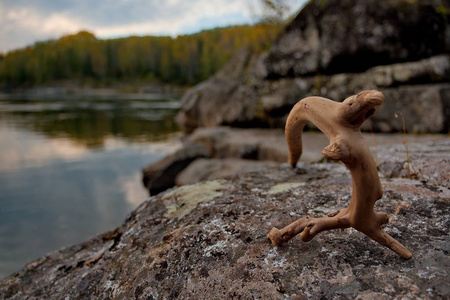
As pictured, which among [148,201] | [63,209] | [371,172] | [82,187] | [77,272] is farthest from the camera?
[82,187]

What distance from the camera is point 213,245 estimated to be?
219 cm

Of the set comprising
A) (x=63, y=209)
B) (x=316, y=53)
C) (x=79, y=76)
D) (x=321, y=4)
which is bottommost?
(x=63, y=209)

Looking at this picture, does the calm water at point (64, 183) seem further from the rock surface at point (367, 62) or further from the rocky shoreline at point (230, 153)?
the rock surface at point (367, 62)

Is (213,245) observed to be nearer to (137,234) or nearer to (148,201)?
(137,234)

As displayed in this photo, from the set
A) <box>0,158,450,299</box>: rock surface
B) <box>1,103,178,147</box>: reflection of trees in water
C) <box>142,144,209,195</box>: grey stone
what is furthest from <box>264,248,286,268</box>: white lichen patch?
<box>1,103,178,147</box>: reflection of trees in water

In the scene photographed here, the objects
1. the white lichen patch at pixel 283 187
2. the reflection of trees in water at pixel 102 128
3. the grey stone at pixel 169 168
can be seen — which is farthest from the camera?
the reflection of trees in water at pixel 102 128

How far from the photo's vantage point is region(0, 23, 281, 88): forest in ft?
301

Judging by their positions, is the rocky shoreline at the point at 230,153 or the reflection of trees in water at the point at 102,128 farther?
the reflection of trees in water at the point at 102,128

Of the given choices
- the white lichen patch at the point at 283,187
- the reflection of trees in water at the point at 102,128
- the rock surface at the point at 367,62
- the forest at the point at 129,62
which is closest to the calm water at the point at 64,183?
the reflection of trees in water at the point at 102,128

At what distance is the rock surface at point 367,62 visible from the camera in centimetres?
677

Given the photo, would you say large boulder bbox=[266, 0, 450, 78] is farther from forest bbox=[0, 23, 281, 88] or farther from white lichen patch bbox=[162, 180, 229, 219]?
forest bbox=[0, 23, 281, 88]

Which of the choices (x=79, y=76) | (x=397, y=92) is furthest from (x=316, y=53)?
(x=79, y=76)

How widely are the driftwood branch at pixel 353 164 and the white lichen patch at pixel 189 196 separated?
98 cm

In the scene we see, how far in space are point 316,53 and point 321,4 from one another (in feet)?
4.05
